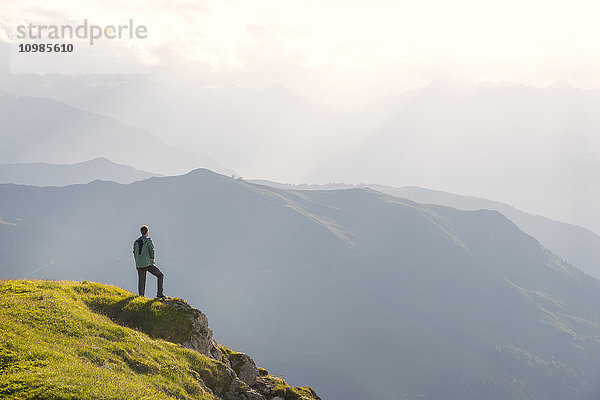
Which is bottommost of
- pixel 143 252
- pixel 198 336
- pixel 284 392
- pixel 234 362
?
pixel 284 392

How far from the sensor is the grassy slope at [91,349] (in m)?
16.3

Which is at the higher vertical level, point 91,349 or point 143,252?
point 143,252

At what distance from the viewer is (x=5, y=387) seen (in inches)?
603

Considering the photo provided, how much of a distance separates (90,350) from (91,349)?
0.52 feet

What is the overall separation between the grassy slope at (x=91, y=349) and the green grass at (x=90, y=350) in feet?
0.11

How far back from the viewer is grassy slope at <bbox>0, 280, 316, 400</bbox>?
53.6ft

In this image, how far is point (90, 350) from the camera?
20.0 metres

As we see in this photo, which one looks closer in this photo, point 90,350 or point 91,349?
point 90,350

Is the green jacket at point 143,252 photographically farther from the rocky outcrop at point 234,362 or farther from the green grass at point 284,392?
the green grass at point 284,392

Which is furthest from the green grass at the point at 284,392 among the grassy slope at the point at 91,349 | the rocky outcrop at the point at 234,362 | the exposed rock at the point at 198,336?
the grassy slope at the point at 91,349

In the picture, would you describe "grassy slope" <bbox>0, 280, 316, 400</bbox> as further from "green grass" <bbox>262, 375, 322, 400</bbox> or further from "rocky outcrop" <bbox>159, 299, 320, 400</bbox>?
"green grass" <bbox>262, 375, 322, 400</bbox>

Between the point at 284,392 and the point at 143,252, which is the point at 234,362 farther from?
the point at 143,252

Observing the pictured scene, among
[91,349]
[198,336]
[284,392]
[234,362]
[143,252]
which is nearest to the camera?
[91,349]

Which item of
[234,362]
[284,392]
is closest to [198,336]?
[234,362]
